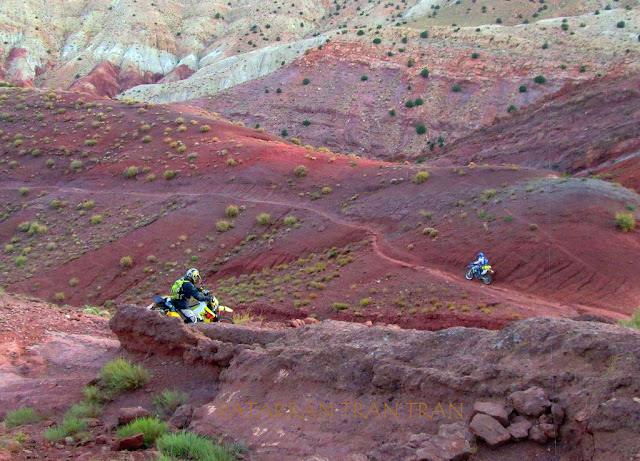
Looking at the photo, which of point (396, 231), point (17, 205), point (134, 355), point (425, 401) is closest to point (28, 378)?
point (134, 355)

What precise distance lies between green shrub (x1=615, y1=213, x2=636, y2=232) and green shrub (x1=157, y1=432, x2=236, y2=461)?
17163mm

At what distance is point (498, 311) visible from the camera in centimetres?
1566

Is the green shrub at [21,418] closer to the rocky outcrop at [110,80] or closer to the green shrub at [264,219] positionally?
the green shrub at [264,219]

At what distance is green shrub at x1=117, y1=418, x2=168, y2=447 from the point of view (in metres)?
6.17

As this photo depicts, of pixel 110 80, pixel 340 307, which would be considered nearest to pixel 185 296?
pixel 340 307

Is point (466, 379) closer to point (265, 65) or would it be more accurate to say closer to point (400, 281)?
point (400, 281)

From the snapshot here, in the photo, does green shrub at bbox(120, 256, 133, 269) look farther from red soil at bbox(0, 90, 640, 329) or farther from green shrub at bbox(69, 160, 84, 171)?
green shrub at bbox(69, 160, 84, 171)

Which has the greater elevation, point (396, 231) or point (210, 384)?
point (210, 384)

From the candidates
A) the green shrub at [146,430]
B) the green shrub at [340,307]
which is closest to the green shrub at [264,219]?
the green shrub at [340,307]

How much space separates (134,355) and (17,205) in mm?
24333

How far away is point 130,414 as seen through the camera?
22.0 feet

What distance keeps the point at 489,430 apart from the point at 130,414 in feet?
13.4

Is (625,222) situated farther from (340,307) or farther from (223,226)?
(223,226)

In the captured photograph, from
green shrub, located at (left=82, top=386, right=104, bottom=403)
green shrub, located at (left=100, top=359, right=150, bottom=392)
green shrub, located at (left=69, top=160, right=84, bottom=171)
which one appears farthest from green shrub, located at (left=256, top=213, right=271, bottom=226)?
green shrub, located at (left=82, top=386, right=104, bottom=403)
